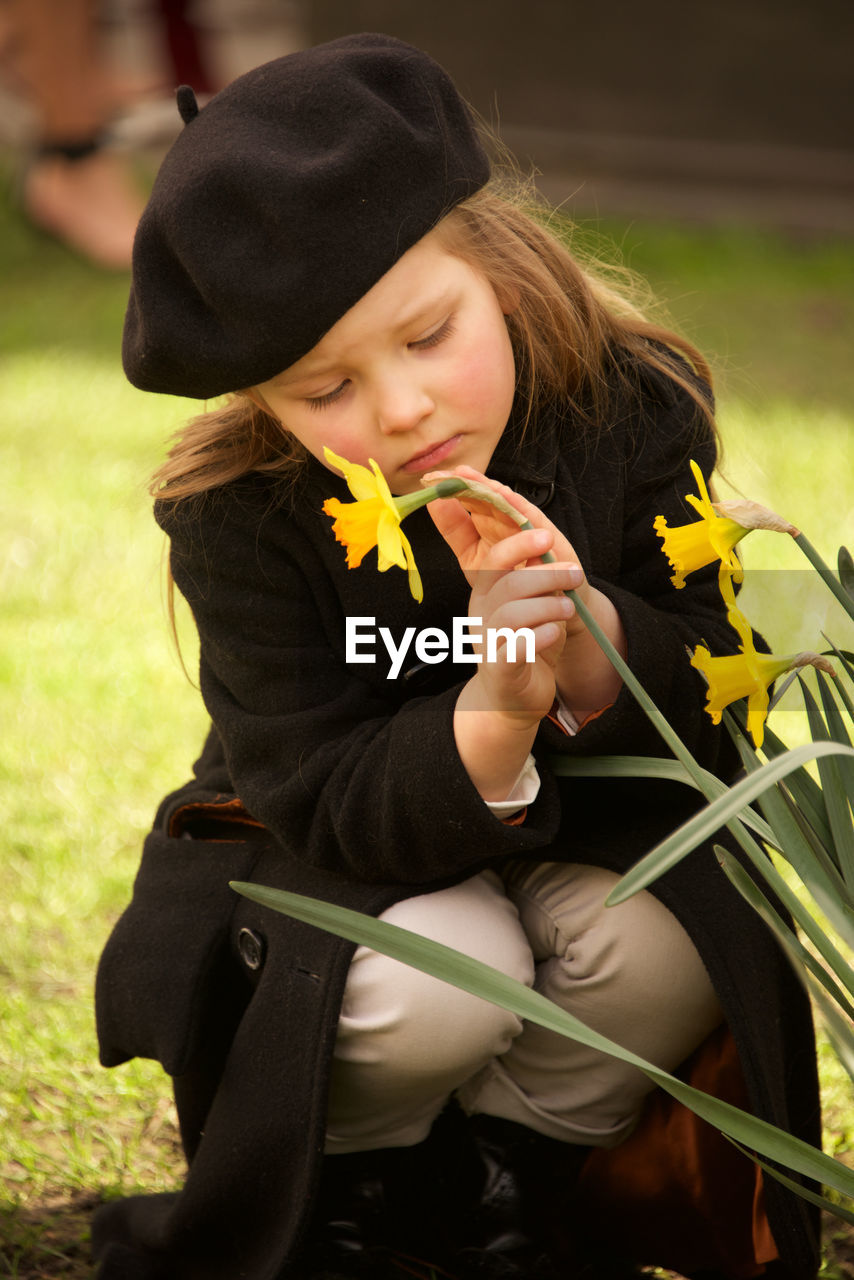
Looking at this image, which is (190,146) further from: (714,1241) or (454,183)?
(714,1241)

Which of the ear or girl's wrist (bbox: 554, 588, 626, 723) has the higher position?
the ear

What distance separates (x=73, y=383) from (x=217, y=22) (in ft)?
8.23

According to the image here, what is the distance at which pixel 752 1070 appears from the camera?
1158 mm

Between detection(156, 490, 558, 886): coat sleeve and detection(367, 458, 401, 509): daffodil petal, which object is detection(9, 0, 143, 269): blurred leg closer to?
detection(156, 490, 558, 886): coat sleeve

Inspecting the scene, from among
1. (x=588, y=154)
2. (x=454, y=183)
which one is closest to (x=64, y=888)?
(x=454, y=183)

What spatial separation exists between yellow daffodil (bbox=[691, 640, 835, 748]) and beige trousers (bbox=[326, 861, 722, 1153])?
1.08 feet

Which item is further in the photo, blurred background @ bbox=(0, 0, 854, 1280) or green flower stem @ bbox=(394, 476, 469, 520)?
blurred background @ bbox=(0, 0, 854, 1280)

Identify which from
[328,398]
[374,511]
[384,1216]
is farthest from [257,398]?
[384,1216]

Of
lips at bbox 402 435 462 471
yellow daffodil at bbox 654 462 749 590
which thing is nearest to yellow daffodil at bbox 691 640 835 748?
yellow daffodil at bbox 654 462 749 590

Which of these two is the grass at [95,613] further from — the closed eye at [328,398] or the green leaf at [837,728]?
the closed eye at [328,398]

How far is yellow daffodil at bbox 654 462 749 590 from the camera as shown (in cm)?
95

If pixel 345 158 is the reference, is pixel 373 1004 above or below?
below

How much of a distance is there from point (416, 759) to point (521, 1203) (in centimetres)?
48

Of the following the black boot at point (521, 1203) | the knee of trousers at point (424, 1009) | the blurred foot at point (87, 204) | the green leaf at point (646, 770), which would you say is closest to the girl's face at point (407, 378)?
the green leaf at point (646, 770)
